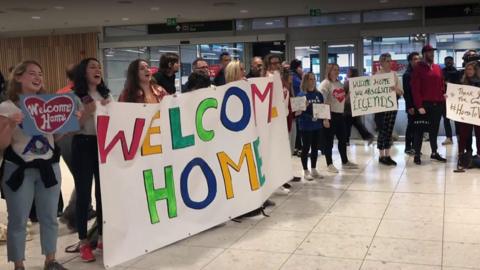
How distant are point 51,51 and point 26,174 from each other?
49.8 ft

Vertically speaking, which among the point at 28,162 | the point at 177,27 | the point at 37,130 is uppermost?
the point at 177,27

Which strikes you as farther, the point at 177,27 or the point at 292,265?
the point at 177,27

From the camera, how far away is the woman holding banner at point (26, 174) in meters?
3.27

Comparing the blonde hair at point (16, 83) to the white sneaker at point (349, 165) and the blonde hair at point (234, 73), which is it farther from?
the white sneaker at point (349, 165)

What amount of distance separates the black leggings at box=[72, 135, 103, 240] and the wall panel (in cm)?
1343

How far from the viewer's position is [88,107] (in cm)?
365

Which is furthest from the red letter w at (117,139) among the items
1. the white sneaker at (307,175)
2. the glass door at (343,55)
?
the glass door at (343,55)

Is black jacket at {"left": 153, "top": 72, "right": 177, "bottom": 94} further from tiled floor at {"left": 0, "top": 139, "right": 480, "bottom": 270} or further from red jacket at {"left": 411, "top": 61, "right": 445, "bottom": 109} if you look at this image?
red jacket at {"left": 411, "top": 61, "right": 445, "bottom": 109}

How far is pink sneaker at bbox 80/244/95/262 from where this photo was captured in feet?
12.6

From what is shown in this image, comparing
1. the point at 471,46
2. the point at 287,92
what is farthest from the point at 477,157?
the point at 471,46

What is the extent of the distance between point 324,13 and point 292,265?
1108cm

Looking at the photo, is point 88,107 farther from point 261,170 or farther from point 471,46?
point 471,46

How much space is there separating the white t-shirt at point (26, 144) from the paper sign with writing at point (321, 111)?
147 inches

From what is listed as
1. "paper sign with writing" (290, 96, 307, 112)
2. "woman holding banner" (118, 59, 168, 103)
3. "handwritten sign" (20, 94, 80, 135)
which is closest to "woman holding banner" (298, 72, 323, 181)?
"paper sign with writing" (290, 96, 307, 112)
